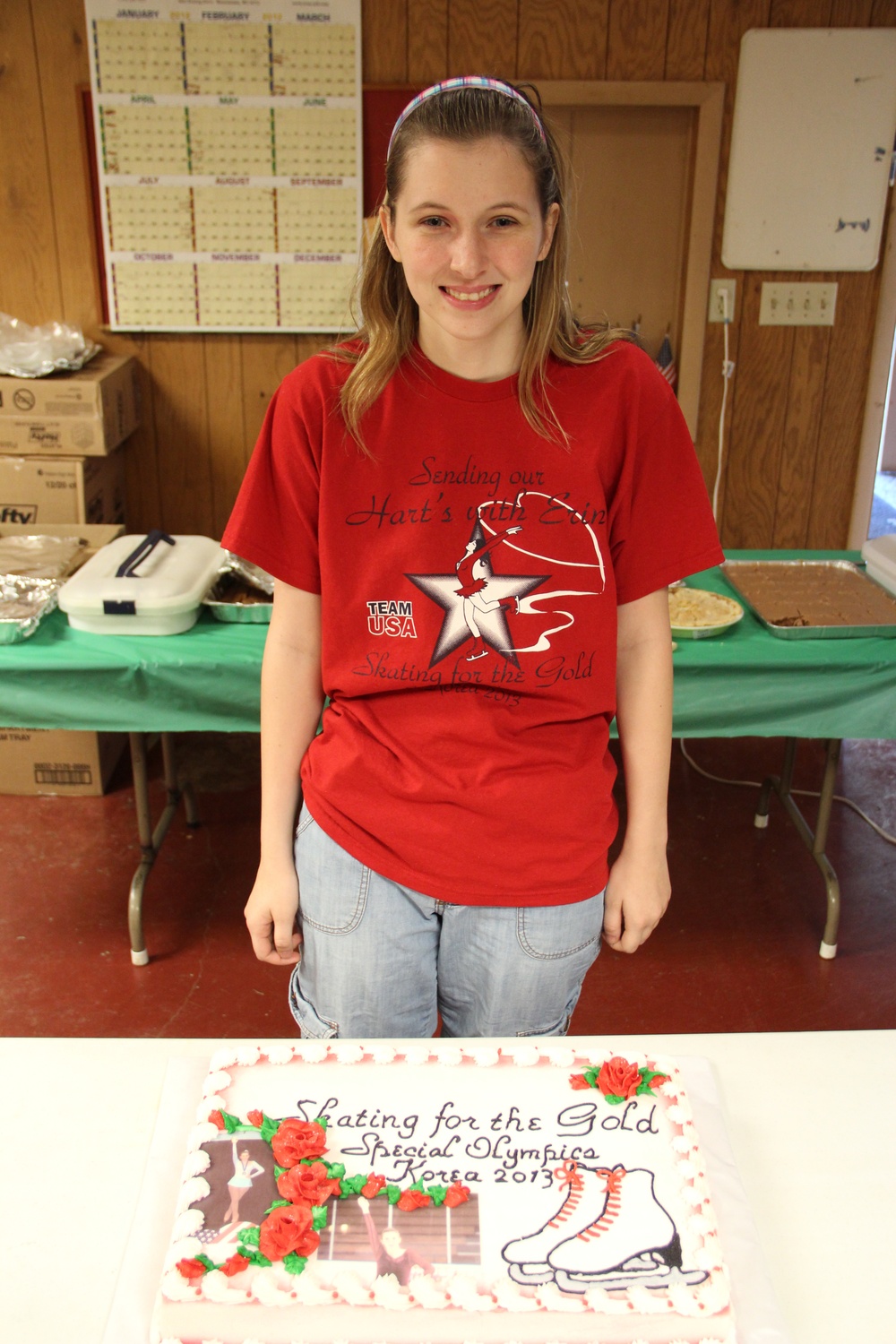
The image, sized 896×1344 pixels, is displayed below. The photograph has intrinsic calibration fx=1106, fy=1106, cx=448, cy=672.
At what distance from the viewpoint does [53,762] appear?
320 cm

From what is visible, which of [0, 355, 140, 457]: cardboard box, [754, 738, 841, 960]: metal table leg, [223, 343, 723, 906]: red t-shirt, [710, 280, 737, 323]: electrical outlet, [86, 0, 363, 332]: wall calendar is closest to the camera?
[223, 343, 723, 906]: red t-shirt

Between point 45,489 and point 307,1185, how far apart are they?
8.58ft

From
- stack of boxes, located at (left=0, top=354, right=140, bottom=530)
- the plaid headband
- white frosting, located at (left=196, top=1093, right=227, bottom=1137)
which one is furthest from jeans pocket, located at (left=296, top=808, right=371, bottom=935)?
stack of boxes, located at (left=0, top=354, right=140, bottom=530)

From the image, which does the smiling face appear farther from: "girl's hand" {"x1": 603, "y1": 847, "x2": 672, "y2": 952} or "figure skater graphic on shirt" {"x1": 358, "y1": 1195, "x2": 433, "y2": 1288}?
"figure skater graphic on shirt" {"x1": 358, "y1": 1195, "x2": 433, "y2": 1288}

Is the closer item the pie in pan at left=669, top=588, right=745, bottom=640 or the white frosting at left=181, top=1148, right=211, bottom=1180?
the white frosting at left=181, top=1148, right=211, bottom=1180

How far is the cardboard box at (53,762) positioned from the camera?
3.16 m

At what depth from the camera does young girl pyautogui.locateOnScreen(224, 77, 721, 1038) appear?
3.82 ft

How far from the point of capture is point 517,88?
111cm

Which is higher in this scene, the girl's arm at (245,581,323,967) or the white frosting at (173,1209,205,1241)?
the girl's arm at (245,581,323,967)

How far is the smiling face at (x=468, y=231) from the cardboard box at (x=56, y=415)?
2190 millimetres

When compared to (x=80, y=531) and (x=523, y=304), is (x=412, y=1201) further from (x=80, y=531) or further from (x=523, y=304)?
(x=80, y=531)

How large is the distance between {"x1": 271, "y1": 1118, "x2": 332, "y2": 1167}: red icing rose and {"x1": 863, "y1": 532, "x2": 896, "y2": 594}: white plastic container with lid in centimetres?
206

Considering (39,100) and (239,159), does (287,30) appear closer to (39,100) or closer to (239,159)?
(239,159)

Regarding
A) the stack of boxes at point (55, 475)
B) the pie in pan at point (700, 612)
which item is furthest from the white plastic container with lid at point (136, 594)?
the pie in pan at point (700, 612)
